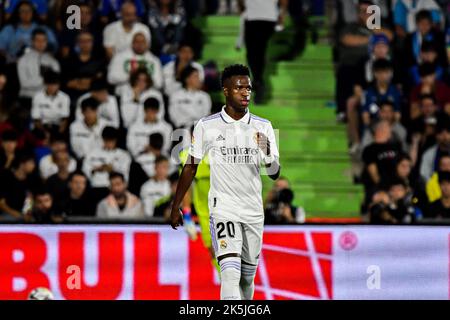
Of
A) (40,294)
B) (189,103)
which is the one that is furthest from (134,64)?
(40,294)

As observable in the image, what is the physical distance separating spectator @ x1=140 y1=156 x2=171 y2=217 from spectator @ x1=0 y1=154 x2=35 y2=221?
136cm

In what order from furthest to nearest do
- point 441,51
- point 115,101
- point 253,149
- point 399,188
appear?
point 441,51 → point 115,101 → point 399,188 → point 253,149

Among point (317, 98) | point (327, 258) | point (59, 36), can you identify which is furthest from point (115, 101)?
point (327, 258)

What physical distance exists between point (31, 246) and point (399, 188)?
4331 mm

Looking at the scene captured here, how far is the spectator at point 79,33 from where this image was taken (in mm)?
18188

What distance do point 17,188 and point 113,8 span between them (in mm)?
4001

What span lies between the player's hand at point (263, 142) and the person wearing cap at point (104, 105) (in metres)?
6.65

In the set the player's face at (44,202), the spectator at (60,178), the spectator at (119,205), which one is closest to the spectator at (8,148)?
the spectator at (60,178)

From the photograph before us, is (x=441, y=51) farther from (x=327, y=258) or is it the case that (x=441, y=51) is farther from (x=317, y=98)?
(x=327, y=258)

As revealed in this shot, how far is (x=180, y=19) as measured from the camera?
18.4m

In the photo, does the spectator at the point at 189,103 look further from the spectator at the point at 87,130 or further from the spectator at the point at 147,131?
the spectator at the point at 87,130

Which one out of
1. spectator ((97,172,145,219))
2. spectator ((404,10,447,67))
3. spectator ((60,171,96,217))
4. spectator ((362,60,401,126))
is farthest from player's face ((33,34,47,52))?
spectator ((404,10,447,67))

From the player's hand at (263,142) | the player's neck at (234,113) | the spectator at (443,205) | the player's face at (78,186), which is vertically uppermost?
the player's neck at (234,113)

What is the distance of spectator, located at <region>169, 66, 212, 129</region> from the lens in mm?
16938
